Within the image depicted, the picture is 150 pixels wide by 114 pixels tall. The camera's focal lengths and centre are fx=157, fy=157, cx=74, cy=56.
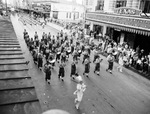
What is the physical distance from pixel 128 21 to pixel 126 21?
33 centimetres

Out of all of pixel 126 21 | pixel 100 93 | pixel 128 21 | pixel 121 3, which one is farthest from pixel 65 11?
pixel 100 93

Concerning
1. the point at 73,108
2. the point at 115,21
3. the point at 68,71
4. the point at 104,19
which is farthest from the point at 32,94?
the point at 104,19

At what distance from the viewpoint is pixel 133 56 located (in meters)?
14.7

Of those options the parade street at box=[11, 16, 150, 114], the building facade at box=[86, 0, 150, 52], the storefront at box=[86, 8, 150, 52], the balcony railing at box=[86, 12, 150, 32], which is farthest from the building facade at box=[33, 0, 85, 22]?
the parade street at box=[11, 16, 150, 114]

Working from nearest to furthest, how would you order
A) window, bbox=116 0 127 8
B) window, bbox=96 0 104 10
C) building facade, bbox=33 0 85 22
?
1. window, bbox=116 0 127 8
2. window, bbox=96 0 104 10
3. building facade, bbox=33 0 85 22

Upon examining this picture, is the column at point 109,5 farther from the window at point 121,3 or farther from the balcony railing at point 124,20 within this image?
the balcony railing at point 124,20

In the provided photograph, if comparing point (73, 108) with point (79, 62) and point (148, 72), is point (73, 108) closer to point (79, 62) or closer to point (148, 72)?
point (79, 62)

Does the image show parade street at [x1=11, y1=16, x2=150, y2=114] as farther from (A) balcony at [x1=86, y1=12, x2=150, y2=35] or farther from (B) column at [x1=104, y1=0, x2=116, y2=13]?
(B) column at [x1=104, y1=0, x2=116, y2=13]

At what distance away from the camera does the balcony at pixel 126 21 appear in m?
15.4

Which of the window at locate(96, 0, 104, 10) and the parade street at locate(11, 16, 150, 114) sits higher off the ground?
the window at locate(96, 0, 104, 10)

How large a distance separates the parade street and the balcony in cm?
529

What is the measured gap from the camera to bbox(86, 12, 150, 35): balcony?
15430 millimetres

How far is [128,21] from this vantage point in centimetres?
1770

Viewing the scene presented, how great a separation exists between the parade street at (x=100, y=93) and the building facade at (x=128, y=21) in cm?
574
